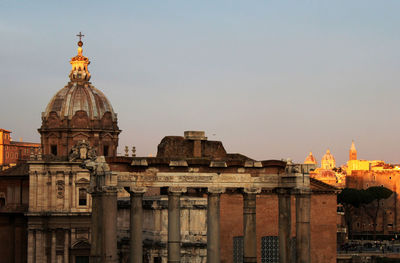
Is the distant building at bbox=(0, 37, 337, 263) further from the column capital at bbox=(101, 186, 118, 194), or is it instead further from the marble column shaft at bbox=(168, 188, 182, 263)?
the marble column shaft at bbox=(168, 188, 182, 263)

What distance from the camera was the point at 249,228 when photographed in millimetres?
33938

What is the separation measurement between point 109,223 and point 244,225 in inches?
243

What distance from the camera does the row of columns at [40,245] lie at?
70.4 meters

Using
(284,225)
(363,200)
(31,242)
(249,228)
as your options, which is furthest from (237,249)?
(363,200)

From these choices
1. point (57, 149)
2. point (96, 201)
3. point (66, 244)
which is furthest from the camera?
point (57, 149)

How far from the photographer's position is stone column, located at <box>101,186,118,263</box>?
29.9 m

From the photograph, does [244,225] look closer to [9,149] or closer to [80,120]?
[80,120]

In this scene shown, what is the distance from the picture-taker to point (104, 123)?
80812 millimetres

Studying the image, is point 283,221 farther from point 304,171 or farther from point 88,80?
point 88,80

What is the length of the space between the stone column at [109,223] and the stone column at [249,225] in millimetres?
5747

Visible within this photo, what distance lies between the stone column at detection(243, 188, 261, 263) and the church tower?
45805 mm

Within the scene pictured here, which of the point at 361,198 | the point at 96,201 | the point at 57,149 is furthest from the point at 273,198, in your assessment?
the point at 361,198

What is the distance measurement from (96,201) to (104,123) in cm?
5065

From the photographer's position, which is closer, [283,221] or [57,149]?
[283,221]
